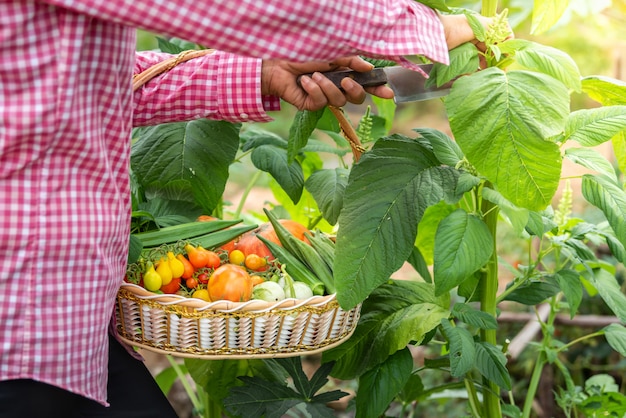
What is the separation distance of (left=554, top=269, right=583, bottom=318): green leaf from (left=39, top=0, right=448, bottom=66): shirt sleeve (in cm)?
69

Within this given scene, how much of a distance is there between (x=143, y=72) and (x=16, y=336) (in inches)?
23.6

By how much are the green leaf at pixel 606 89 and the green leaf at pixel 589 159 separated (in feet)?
0.38

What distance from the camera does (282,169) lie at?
181cm

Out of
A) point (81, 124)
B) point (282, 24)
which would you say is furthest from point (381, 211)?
point (81, 124)

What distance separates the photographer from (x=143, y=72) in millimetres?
1510

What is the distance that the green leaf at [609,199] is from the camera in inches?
57.8

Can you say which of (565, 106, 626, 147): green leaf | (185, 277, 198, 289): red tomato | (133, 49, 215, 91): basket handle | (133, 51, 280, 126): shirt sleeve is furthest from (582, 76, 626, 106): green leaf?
(185, 277, 198, 289): red tomato

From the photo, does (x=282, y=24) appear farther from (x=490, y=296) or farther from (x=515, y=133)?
(x=490, y=296)

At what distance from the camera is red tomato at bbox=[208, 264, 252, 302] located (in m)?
1.42

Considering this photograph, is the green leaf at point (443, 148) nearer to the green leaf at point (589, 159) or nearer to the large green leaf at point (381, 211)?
the large green leaf at point (381, 211)

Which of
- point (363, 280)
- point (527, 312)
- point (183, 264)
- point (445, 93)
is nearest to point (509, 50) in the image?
point (445, 93)

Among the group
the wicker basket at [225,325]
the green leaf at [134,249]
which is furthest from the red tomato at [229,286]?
the green leaf at [134,249]

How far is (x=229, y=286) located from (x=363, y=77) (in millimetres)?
436

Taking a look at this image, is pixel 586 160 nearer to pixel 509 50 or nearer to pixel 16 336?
pixel 509 50
